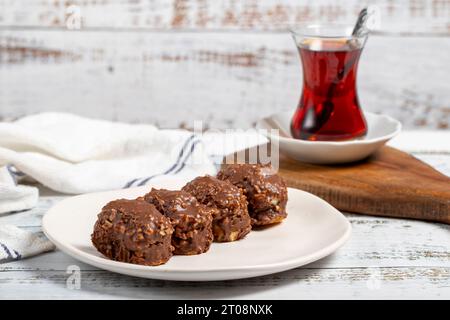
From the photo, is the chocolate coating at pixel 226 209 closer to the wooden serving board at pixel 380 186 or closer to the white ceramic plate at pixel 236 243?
the white ceramic plate at pixel 236 243

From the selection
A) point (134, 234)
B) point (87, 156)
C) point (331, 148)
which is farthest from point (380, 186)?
point (87, 156)

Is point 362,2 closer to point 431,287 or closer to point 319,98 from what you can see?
point 319,98

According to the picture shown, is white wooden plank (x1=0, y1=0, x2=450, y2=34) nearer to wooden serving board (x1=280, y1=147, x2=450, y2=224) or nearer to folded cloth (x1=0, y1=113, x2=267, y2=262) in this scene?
folded cloth (x1=0, y1=113, x2=267, y2=262)

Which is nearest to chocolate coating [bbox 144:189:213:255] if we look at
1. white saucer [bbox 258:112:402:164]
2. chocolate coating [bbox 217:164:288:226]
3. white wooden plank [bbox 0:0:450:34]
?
chocolate coating [bbox 217:164:288:226]

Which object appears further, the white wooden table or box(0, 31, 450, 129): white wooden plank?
box(0, 31, 450, 129): white wooden plank

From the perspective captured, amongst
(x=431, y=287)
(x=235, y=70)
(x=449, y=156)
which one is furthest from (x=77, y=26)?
(x=431, y=287)

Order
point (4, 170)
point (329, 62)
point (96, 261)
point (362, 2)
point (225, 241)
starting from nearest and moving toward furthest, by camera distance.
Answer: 1. point (96, 261)
2. point (225, 241)
3. point (4, 170)
4. point (329, 62)
5. point (362, 2)
